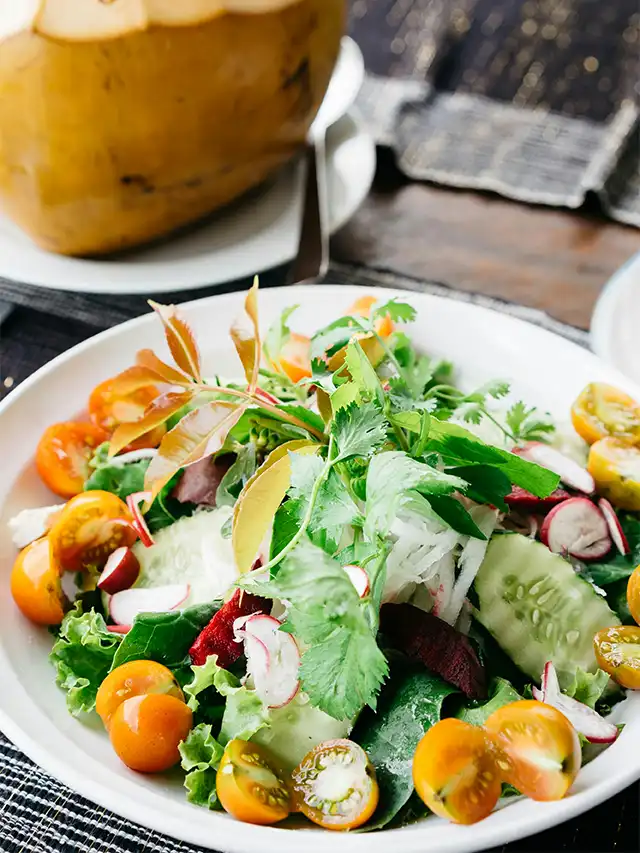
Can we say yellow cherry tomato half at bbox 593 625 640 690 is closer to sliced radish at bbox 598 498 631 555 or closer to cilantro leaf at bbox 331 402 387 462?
sliced radish at bbox 598 498 631 555

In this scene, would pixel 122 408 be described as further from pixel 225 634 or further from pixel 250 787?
pixel 250 787

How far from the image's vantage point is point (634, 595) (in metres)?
0.95

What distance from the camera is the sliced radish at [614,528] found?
104 centimetres

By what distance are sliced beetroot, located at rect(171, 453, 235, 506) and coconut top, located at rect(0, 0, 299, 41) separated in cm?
63

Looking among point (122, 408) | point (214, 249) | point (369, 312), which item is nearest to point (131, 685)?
point (122, 408)

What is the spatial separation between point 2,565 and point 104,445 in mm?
194

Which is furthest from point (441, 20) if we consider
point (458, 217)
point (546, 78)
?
point (458, 217)

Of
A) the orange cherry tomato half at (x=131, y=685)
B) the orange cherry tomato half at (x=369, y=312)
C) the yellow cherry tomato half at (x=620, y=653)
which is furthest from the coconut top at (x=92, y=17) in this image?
the yellow cherry tomato half at (x=620, y=653)

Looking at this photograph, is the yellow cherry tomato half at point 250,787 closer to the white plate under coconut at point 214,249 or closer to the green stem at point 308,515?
the green stem at point 308,515

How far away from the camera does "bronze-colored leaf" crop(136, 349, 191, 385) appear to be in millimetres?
992

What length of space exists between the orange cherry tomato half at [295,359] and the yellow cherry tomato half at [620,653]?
479 millimetres

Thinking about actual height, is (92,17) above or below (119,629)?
above

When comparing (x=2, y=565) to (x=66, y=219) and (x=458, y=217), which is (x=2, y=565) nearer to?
(x=66, y=219)

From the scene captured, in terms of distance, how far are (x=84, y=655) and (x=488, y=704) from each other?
1.28 ft
